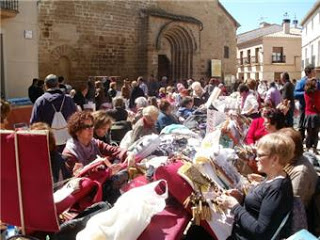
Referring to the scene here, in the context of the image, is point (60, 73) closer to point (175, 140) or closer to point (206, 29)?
point (206, 29)

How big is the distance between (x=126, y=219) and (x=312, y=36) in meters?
32.2

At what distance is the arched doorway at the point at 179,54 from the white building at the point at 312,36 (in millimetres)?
8846

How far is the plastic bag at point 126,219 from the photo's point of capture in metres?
2.41

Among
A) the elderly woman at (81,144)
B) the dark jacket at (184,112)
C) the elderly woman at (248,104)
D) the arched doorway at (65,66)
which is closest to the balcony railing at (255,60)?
the arched doorway at (65,66)

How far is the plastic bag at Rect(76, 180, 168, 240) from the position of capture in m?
2.41

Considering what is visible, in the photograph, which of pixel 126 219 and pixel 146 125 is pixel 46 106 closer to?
pixel 146 125

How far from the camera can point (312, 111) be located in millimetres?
7824

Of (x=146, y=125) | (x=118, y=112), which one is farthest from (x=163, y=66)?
(x=146, y=125)

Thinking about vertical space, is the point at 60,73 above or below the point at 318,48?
below

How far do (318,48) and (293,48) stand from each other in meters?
17.2

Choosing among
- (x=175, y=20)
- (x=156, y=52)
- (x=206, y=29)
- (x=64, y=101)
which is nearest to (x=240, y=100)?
(x=64, y=101)

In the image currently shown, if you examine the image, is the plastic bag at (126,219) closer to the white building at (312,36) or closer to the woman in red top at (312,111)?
the woman in red top at (312,111)

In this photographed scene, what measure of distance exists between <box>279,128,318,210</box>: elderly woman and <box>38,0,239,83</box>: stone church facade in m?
14.8

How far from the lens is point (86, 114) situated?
380cm
